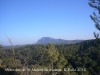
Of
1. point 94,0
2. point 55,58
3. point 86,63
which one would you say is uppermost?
point 94,0

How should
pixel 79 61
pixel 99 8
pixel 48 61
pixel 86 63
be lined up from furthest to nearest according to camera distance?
pixel 79 61
pixel 86 63
pixel 48 61
pixel 99 8

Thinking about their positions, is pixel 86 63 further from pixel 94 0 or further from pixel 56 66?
pixel 94 0

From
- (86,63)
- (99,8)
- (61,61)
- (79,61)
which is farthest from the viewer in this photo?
(79,61)

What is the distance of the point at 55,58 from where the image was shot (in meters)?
14.5

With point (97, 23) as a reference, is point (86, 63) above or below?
below

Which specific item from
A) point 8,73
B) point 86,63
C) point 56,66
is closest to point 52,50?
point 56,66

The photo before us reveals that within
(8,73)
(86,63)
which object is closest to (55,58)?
(8,73)

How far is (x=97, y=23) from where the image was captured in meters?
6.81

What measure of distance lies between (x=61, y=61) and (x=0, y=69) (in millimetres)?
7888

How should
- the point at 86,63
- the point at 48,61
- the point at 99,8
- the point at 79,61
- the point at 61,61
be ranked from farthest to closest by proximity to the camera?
the point at 79,61 < the point at 86,63 < the point at 61,61 < the point at 48,61 < the point at 99,8

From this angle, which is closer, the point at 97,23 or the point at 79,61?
the point at 97,23

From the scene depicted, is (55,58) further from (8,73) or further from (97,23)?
(97,23)

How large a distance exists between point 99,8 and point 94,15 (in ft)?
1.27

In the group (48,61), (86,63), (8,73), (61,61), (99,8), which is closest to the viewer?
(99,8)
